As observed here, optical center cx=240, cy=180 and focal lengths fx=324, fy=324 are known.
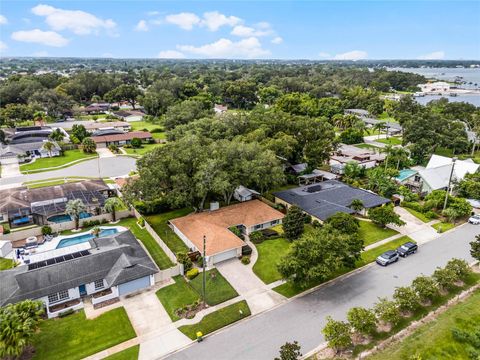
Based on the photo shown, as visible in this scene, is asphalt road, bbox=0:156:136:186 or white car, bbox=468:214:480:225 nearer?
white car, bbox=468:214:480:225

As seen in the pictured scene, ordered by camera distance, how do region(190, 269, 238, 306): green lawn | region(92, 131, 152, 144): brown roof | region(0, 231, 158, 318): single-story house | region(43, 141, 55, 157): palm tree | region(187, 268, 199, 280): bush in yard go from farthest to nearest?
region(92, 131, 152, 144): brown roof → region(43, 141, 55, 157): palm tree → region(187, 268, 199, 280): bush in yard → region(190, 269, 238, 306): green lawn → region(0, 231, 158, 318): single-story house

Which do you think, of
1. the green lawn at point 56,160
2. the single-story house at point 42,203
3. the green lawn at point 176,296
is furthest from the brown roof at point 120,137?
the green lawn at point 176,296

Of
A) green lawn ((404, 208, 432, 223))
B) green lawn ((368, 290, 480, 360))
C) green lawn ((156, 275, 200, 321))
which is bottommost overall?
green lawn ((156, 275, 200, 321))

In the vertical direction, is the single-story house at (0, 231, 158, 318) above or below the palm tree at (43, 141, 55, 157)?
below

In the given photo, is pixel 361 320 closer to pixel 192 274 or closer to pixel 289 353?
pixel 289 353

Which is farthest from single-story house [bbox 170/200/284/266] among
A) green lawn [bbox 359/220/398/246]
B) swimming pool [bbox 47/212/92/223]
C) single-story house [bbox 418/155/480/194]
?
single-story house [bbox 418/155/480/194]

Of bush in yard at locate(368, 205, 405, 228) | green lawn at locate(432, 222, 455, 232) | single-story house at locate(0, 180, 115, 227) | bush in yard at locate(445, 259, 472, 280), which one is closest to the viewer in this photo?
bush in yard at locate(445, 259, 472, 280)

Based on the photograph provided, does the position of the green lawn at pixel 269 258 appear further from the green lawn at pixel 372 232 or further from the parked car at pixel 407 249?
the parked car at pixel 407 249

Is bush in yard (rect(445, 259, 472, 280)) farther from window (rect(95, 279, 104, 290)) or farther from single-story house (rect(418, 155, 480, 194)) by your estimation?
window (rect(95, 279, 104, 290))
